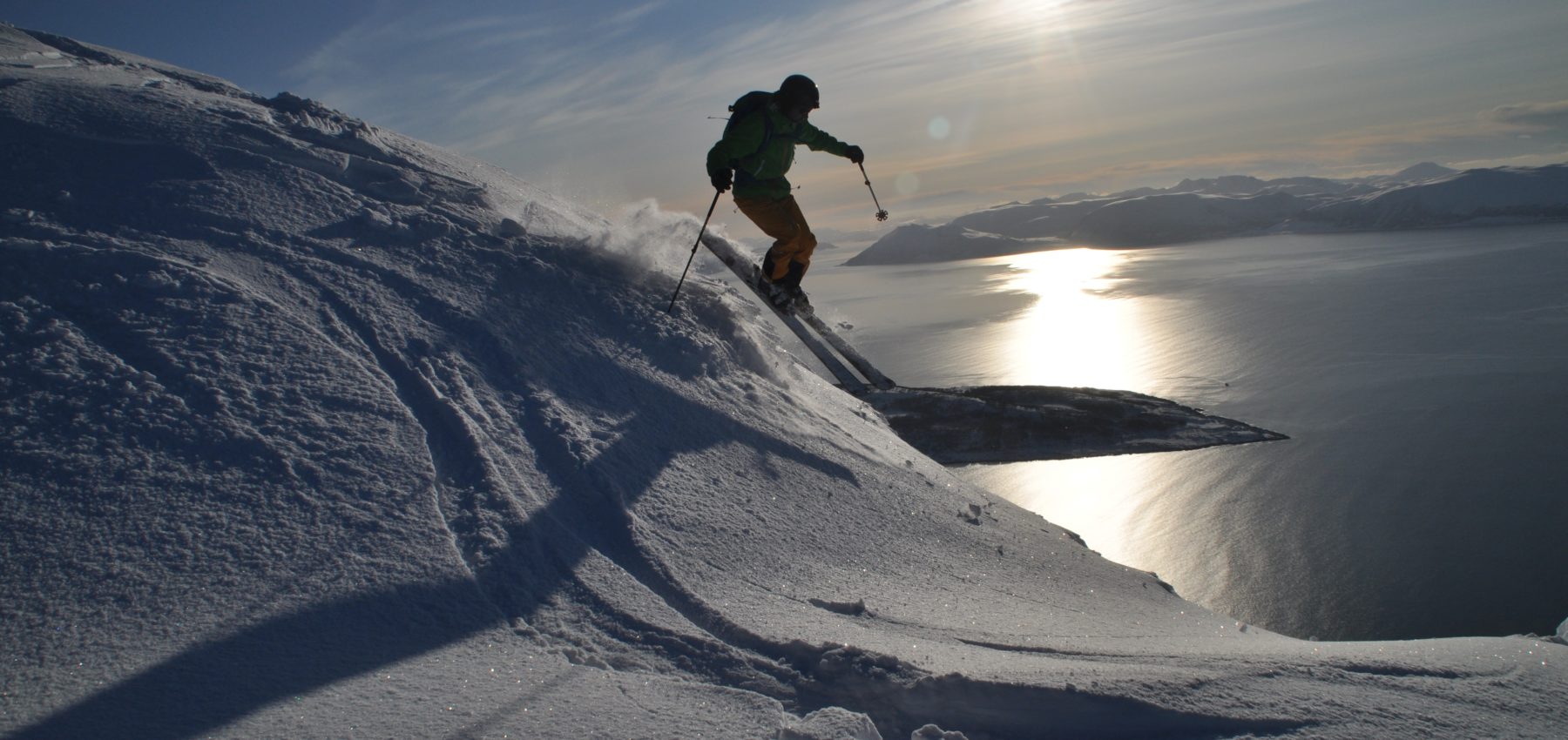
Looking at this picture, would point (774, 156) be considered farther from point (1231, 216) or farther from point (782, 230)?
point (1231, 216)

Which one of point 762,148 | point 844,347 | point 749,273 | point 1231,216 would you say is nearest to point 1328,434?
point 844,347

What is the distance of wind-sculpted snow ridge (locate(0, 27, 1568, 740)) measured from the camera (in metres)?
2.21

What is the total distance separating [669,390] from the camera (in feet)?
15.3

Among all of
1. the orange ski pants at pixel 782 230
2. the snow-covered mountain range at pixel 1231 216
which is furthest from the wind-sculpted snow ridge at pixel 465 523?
the snow-covered mountain range at pixel 1231 216

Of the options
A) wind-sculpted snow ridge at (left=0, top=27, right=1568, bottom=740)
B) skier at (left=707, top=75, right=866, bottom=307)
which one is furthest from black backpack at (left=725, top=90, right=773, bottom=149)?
wind-sculpted snow ridge at (left=0, top=27, right=1568, bottom=740)

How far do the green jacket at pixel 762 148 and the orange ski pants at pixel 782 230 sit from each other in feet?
0.28

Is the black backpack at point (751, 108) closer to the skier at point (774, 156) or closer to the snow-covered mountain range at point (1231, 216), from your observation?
the skier at point (774, 156)

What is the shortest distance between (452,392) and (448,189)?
2.79 metres

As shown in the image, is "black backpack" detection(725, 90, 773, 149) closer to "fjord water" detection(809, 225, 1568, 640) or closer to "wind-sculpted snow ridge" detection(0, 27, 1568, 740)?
"wind-sculpted snow ridge" detection(0, 27, 1568, 740)

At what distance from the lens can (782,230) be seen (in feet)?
21.6

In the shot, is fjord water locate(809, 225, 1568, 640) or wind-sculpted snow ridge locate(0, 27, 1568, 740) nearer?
wind-sculpted snow ridge locate(0, 27, 1568, 740)

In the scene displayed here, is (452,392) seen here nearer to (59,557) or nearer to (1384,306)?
(59,557)

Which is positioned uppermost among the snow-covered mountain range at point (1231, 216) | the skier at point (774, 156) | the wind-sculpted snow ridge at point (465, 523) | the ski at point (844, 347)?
the snow-covered mountain range at point (1231, 216)

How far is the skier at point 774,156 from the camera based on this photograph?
5.65m
